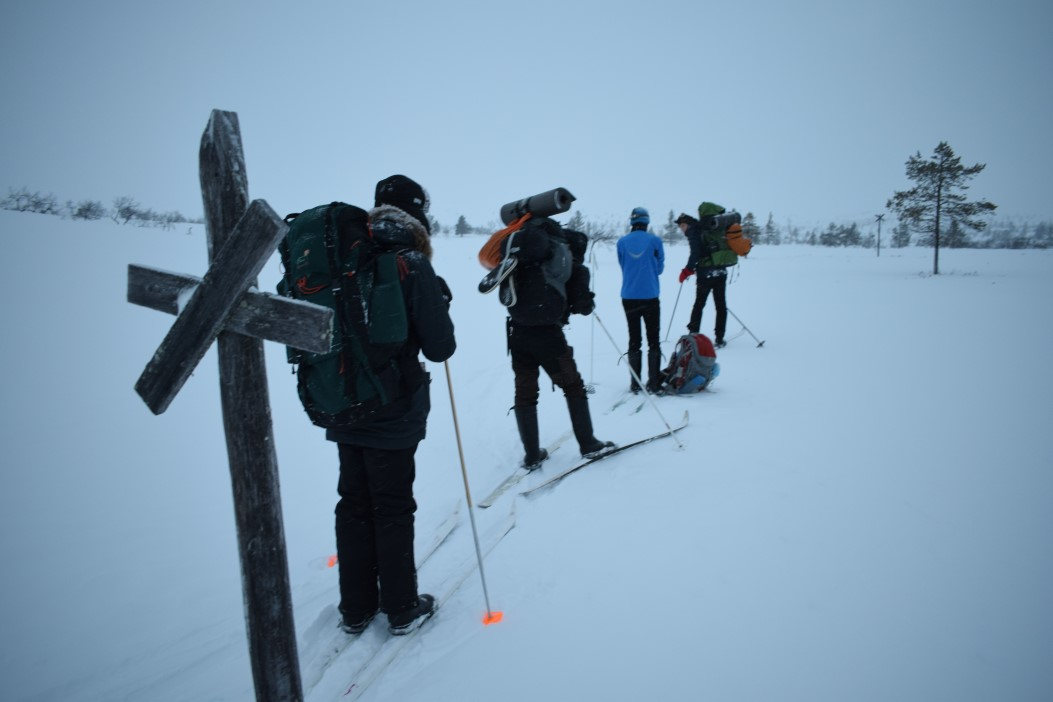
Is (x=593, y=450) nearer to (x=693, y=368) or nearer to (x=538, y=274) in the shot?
(x=538, y=274)

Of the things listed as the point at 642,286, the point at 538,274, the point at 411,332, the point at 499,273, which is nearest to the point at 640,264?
the point at 642,286

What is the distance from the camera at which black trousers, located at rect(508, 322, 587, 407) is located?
12.1 ft

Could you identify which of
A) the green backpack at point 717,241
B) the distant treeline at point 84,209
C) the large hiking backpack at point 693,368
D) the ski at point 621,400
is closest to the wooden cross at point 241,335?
the ski at point 621,400

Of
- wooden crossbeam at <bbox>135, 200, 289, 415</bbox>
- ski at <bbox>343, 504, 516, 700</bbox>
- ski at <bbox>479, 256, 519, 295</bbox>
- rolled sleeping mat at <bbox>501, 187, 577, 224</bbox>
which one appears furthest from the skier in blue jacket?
wooden crossbeam at <bbox>135, 200, 289, 415</bbox>

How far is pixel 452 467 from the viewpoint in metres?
4.52

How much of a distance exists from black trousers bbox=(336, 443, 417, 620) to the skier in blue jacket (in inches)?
153

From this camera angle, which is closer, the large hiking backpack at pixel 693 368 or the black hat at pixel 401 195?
the black hat at pixel 401 195

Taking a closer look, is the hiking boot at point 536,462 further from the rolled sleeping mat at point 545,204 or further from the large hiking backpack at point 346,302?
the large hiking backpack at point 346,302

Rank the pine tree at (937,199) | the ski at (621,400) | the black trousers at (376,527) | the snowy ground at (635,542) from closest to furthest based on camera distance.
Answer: the snowy ground at (635,542) → the black trousers at (376,527) → the ski at (621,400) → the pine tree at (937,199)

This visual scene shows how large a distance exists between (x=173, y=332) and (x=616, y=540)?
8.09ft

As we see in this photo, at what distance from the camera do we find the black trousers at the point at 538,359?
3.70 m

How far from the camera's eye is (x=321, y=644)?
2.32m

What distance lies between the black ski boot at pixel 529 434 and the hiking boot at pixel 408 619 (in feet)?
5.80

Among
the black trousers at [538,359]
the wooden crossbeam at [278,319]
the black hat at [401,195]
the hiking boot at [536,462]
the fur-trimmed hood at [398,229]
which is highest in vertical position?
the black hat at [401,195]
